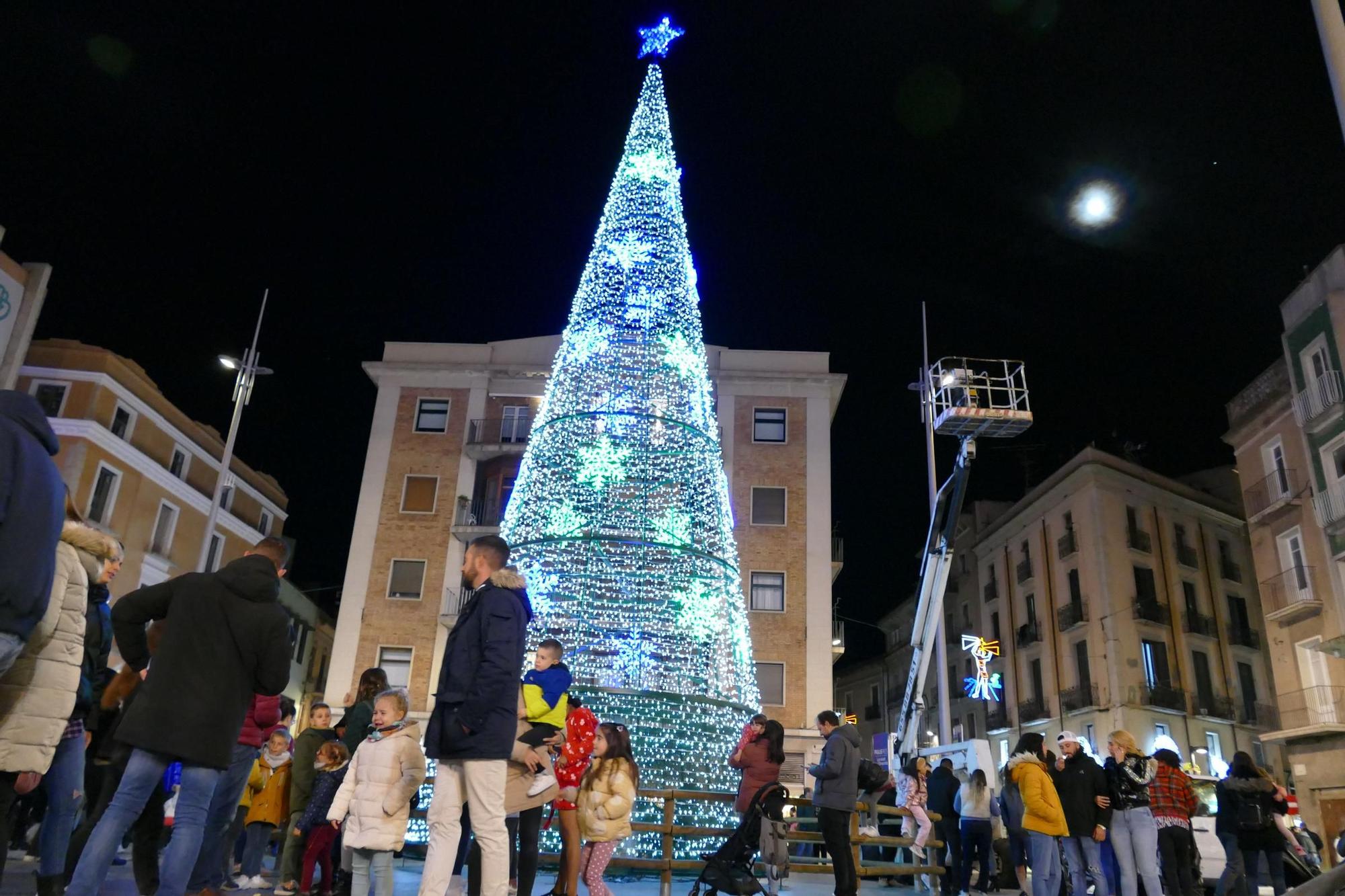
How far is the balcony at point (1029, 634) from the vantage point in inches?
1347

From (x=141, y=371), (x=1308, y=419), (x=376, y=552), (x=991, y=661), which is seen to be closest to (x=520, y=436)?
(x=376, y=552)

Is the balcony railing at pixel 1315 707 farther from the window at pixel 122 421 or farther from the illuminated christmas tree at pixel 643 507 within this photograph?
the window at pixel 122 421

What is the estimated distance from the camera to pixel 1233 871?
30.5 feet

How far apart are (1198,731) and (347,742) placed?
102 ft

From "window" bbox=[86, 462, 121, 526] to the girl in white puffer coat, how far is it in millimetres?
24613

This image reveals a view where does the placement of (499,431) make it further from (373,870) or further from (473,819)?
(473,819)

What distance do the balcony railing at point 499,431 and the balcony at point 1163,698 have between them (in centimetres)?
2148

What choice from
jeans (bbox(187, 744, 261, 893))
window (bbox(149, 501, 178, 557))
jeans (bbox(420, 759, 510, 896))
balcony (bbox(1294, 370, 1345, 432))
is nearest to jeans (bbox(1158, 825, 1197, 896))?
jeans (bbox(420, 759, 510, 896))

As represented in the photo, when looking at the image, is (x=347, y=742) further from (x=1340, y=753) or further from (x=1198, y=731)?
(x=1198, y=731)

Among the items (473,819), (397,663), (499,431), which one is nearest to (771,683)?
(397,663)

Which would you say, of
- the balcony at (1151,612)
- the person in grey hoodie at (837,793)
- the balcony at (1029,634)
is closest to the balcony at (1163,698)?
the balcony at (1151,612)

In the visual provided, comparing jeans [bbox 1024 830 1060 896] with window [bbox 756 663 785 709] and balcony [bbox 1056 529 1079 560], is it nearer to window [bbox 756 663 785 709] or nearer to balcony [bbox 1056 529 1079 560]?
window [bbox 756 663 785 709]

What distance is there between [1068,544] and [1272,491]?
31.1 feet

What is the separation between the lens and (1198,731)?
97.9ft
